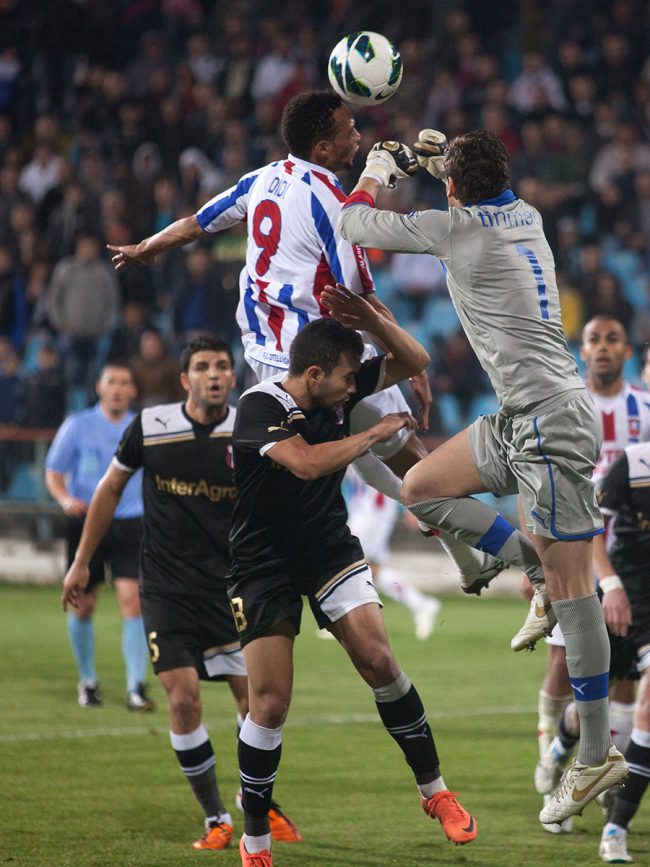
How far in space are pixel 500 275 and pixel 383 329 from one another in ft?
2.13

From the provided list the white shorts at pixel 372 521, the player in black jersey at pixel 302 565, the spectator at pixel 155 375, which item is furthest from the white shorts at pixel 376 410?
the spectator at pixel 155 375

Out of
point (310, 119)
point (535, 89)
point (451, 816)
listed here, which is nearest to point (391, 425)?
point (310, 119)

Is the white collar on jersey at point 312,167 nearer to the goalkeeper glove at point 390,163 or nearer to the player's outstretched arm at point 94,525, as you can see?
the goalkeeper glove at point 390,163

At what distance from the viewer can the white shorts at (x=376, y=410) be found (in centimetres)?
625

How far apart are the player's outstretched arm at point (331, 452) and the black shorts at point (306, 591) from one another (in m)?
0.49

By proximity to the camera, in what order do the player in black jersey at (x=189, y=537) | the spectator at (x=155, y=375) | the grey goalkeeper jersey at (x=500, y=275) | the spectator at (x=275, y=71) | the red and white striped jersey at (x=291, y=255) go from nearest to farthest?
the grey goalkeeper jersey at (x=500, y=275) < the red and white striped jersey at (x=291, y=255) < the player in black jersey at (x=189, y=537) < the spectator at (x=155, y=375) < the spectator at (x=275, y=71)

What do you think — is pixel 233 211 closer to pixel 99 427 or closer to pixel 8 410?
pixel 99 427

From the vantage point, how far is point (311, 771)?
324 inches

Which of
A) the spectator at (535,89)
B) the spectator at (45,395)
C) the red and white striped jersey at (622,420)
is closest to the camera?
the red and white striped jersey at (622,420)

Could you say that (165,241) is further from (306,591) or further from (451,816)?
(451,816)

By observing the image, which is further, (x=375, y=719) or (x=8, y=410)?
(x=8, y=410)

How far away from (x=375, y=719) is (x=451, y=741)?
0.91 meters

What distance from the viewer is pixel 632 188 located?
1596 centimetres

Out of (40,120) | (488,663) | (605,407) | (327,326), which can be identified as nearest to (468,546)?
(327,326)
